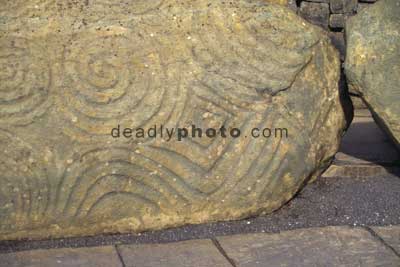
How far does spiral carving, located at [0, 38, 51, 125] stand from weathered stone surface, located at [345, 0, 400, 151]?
4.92 feet

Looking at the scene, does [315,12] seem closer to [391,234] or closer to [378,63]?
[378,63]

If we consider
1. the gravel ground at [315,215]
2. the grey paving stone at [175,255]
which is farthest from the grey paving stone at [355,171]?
the grey paving stone at [175,255]

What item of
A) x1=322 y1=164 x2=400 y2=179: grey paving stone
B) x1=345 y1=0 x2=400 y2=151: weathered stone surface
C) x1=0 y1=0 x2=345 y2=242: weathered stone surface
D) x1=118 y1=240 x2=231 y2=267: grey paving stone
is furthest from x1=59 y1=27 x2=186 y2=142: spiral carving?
x1=322 y1=164 x2=400 y2=179: grey paving stone

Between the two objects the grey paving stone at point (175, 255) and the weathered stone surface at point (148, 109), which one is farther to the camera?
the weathered stone surface at point (148, 109)

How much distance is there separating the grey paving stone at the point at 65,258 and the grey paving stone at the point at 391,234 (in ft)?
3.98

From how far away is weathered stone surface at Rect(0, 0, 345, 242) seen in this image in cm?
339

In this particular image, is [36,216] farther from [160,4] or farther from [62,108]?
[160,4]

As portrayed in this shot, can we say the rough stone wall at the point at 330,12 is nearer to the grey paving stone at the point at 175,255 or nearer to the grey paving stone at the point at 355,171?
the grey paving stone at the point at 355,171

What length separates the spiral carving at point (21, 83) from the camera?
133 inches

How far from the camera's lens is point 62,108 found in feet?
11.2

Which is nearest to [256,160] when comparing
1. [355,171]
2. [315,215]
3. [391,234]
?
[315,215]

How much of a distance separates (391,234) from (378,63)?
0.86m

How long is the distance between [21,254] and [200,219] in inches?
33.7

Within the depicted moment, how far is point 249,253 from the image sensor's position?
3.30 m
